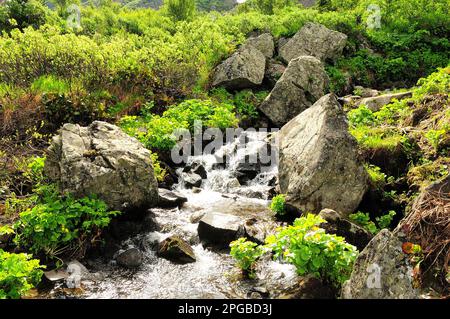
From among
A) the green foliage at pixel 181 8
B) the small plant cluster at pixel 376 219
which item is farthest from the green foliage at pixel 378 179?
the green foliage at pixel 181 8

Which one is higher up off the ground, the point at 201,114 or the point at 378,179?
the point at 201,114

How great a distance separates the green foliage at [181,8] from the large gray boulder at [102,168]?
25952 mm

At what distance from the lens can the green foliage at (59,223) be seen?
261 inches

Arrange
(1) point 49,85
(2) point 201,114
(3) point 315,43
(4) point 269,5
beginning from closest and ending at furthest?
(1) point 49,85 < (2) point 201,114 < (3) point 315,43 < (4) point 269,5

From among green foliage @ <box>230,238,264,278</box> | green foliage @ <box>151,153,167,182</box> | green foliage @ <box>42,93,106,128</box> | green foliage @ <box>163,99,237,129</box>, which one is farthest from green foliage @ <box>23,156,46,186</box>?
green foliage @ <box>163,99,237,129</box>

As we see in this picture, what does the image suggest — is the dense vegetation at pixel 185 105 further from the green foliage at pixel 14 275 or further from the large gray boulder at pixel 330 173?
the large gray boulder at pixel 330 173

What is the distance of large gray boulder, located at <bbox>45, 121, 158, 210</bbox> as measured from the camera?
7.36 meters

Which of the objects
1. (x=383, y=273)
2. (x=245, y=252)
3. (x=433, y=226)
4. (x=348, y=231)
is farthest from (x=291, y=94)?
(x=383, y=273)

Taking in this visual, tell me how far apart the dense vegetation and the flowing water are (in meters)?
0.56

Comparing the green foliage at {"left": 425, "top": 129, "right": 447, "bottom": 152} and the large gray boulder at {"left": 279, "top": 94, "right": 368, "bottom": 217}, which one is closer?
the large gray boulder at {"left": 279, "top": 94, "right": 368, "bottom": 217}

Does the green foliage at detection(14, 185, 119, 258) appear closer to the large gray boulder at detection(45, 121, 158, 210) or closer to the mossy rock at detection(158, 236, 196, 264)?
the large gray boulder at detection(45, 121, 158, 210)

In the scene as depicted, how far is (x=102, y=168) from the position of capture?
24.7 ft

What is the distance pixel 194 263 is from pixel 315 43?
15.9 m

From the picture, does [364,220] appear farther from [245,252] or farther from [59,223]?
[59,223]
